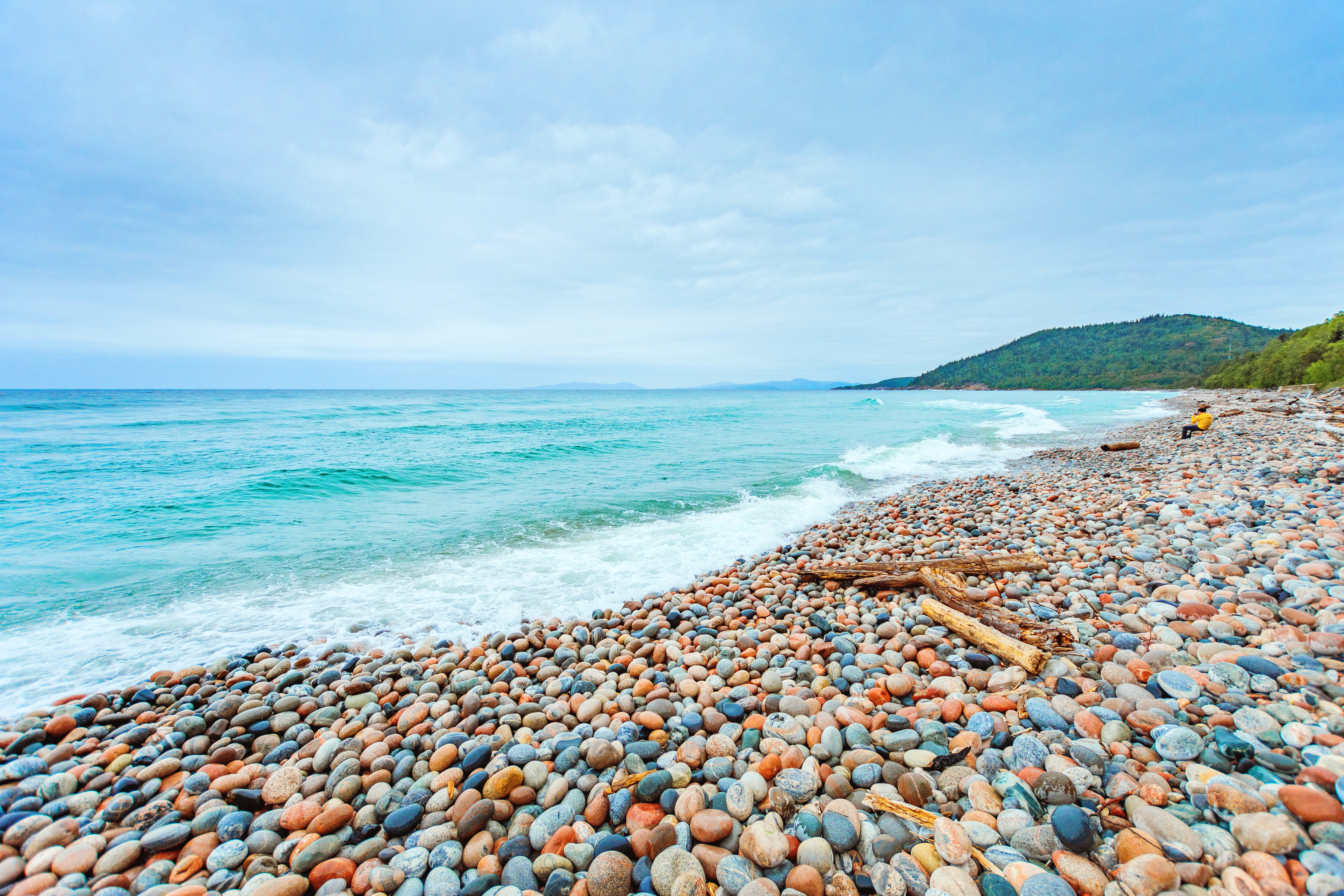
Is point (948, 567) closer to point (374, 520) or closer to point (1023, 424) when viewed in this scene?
point (374, 520)

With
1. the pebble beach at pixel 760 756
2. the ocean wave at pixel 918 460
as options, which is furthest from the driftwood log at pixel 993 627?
the ocean wave at pixel 918 460

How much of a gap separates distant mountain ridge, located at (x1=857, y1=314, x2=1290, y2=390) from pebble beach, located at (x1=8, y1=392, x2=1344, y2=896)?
88328mm

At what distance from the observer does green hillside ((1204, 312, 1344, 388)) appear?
92.4ft

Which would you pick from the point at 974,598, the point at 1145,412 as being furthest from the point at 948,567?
the point at 1145,412

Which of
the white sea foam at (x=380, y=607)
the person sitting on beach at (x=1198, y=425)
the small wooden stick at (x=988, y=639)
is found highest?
the person sitting on beach at (x=1198, y=425)

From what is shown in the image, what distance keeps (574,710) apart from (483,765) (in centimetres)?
66

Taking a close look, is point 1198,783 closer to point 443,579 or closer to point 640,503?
point 443,579

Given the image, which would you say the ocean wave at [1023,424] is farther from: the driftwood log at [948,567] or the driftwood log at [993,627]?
the driftwood log at [993,627]

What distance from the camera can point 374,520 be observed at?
8984 mm

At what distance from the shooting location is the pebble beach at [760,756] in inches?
72.1

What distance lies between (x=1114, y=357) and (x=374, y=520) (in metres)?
128

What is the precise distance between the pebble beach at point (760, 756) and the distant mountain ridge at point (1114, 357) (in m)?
88.3

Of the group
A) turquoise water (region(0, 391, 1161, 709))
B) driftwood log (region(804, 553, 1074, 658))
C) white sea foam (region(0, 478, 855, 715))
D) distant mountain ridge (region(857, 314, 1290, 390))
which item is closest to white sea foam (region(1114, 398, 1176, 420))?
turquoise water (region(0, 391, 1161, 709))

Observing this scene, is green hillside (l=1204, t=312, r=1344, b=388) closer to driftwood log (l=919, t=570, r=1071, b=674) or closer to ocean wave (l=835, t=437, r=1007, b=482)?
ocean wave (l=835, t=437, r=1007, b=482)
